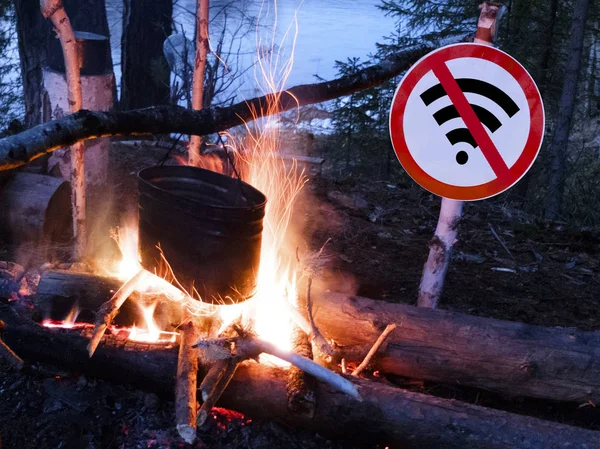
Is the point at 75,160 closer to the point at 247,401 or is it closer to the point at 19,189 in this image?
the point at 19,189

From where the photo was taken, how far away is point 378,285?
491 centimetres

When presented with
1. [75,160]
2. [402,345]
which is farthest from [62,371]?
[402,345]

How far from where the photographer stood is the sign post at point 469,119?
9.73 feet

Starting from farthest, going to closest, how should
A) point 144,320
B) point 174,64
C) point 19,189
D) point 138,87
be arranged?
point 138,87
point 174,64
point 19,189
point 144,320

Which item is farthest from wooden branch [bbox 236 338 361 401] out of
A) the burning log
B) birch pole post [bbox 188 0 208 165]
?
birch pole post [bbox 188 0 208 165]

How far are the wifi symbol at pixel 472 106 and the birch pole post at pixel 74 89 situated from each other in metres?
2.60

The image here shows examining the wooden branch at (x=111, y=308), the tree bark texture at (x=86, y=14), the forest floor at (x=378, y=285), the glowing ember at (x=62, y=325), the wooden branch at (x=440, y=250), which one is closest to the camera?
the forest floor at (x=378, y=285)

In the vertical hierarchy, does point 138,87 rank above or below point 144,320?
above

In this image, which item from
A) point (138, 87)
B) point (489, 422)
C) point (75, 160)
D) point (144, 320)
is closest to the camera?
point (489, 422)

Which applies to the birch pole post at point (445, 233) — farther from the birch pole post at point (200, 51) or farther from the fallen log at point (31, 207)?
the fallen log at point (31, 207)

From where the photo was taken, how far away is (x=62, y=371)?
3414mm

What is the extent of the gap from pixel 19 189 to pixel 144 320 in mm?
2483

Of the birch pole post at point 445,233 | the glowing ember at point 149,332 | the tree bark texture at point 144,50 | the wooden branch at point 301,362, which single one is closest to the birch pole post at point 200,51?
the glowing ember at point 149,332

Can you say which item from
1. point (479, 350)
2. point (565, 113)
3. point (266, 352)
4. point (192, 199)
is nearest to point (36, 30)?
point (192, 199)
